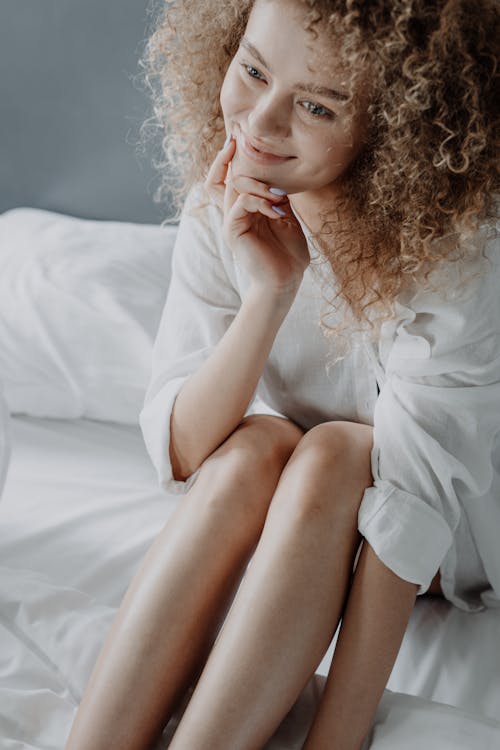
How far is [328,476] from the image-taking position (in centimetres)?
93

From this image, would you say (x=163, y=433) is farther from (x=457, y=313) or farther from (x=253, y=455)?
(x=457, y=313)

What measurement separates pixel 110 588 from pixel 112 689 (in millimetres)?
292

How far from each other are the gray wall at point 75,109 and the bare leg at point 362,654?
102 cm

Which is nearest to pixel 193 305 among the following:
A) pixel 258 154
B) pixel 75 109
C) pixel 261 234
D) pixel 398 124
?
pixel 261 234

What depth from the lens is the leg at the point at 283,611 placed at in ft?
2.81

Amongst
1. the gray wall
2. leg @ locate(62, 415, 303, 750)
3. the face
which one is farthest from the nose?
the gray wall

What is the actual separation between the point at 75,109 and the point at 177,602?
110 cm

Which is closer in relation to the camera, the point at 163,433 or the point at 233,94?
the point at 233,94

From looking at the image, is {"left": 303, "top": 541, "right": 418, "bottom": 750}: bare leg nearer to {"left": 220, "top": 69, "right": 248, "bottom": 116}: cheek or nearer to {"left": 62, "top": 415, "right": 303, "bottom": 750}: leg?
{"left": 62, "top": 415, "right": 303, "bottom": 750}: leg

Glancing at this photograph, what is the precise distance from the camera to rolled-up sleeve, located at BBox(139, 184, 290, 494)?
1.13 meters

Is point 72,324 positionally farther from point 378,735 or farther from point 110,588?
point 378,735

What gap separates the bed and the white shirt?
0.13 meters

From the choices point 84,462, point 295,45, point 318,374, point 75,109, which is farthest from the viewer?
point 75,109

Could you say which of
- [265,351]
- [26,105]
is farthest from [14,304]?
[265,351]
